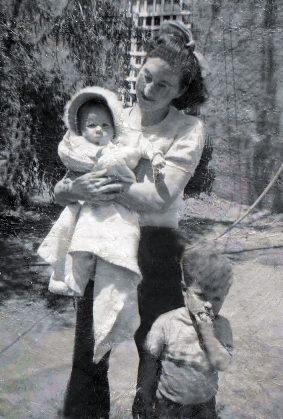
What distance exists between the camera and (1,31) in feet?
4.40

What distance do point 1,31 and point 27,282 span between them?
589 mm

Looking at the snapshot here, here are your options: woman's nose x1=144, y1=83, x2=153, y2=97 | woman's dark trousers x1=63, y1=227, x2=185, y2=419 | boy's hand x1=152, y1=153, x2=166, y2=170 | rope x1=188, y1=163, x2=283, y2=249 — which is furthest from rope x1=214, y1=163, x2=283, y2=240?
woman's nose x1=144, y1=83, x2=153, y2=97

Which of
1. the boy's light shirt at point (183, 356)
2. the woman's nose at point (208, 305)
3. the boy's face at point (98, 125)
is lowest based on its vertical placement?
the boy's light shirt at point (183, 356)

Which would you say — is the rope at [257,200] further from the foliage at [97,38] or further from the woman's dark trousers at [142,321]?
the foliage at [97,38]

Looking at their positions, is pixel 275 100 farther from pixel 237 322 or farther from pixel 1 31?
pixel 1 31

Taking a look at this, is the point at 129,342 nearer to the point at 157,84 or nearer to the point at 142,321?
the point at 142,321

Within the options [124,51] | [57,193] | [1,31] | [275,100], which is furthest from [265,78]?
[1,31]

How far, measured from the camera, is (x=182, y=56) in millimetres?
1186

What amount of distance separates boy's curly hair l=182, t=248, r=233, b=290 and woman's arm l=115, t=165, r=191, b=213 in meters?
0.13

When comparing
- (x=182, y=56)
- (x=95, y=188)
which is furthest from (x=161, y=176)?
(x=182, y=56)

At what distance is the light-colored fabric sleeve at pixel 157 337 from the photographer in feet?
4.25

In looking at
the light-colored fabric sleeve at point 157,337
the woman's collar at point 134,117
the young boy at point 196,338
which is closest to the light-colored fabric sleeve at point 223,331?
the young boy at point 196,338

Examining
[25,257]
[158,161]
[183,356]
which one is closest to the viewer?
[158,161]

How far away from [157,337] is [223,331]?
15 cm
